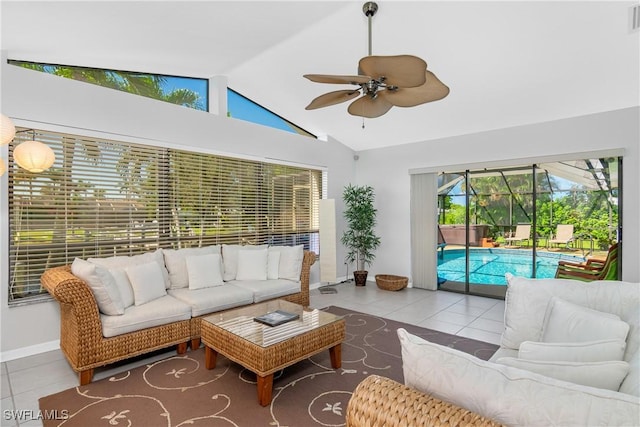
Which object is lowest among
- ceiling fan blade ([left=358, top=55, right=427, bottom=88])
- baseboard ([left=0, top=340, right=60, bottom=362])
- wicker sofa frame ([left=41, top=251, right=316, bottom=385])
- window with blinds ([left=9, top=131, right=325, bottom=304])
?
baseboard ([left=0, top=340, right=60, bottom=362])

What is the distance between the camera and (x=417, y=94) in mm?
2629

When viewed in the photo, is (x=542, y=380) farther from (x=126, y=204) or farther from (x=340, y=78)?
(x=126, y=204)

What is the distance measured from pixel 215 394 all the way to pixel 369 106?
2.69 meters

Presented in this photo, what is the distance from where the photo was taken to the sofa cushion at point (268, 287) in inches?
157

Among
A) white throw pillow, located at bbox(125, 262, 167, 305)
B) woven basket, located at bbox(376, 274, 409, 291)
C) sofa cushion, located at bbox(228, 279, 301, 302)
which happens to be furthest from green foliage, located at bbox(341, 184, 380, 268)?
white throw pillow, located at bbox(125, 262, 167, 305)

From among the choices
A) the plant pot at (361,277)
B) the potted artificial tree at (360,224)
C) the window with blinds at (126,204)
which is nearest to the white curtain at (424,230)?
the potted artificial tree at (360,224)

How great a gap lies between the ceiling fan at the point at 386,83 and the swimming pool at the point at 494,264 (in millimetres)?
3879

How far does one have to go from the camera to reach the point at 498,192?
18.2 feet

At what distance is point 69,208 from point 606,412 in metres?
4.32

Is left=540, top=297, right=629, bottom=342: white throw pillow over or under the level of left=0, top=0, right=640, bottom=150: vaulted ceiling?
under

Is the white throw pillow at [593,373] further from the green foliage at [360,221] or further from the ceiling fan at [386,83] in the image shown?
the green foliage at [360,221]

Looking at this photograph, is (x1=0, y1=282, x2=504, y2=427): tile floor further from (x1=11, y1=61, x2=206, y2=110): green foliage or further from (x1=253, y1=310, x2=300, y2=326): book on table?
(x1=11, y1=61, x2=206, y2=110): green foliage

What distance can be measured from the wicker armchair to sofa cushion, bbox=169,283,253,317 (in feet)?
8.65

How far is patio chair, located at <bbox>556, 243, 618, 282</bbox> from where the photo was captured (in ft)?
14.5
